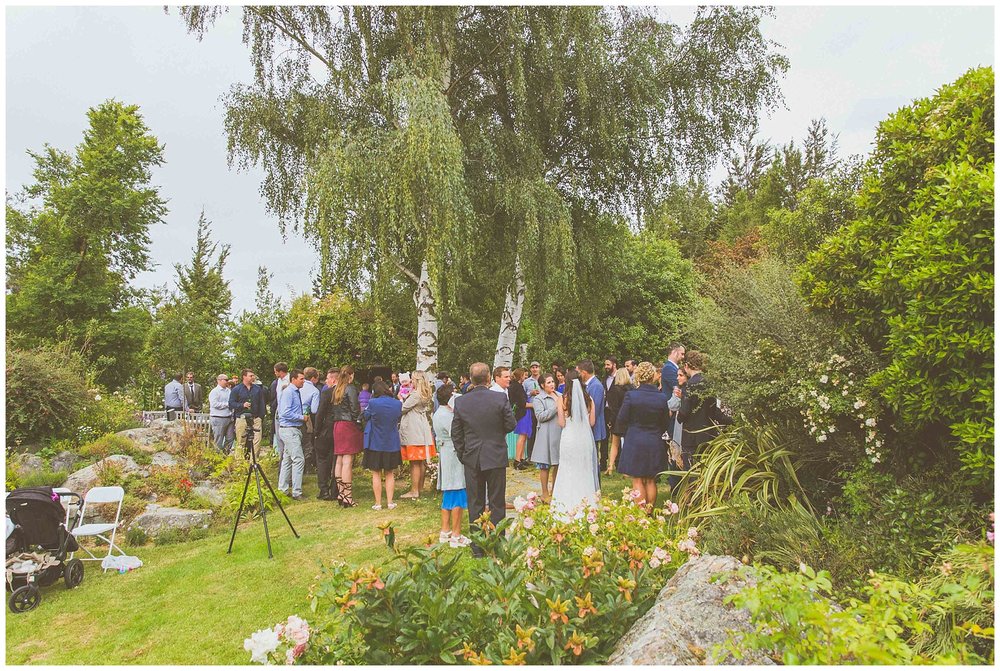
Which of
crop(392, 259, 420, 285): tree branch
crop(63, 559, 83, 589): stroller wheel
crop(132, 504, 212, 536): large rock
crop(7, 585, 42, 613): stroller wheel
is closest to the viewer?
crop(7, 585, 42, 613): stroller wheel

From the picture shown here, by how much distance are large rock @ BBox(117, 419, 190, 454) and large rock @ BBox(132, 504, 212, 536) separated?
3.16 m

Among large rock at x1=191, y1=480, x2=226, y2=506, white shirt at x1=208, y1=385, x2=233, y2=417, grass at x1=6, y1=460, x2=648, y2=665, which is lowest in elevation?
grass at x1=6, y1=460, x2=648, y2=665

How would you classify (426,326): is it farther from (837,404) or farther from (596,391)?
(837,404)

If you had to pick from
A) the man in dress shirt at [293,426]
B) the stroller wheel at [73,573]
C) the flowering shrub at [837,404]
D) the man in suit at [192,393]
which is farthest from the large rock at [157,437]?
the flowering shrub at [837,404]

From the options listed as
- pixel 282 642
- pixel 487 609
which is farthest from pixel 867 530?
pixel 282 642

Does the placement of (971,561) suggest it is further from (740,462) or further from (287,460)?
(287,460)

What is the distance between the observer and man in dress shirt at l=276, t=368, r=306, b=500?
9.35 m

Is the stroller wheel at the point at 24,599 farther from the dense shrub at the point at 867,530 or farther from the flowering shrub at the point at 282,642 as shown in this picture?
the dense shrub at the point at 867,530

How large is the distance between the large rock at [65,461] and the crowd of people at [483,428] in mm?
2366

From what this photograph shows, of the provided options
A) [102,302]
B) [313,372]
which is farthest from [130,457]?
[102,302]

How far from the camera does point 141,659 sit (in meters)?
4.39

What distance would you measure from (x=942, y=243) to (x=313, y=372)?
8703mm

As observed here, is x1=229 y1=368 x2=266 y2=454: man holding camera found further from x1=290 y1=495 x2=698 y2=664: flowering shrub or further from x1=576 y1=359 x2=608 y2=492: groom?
x1=290 y1=495 x2=698 y2=664: flowering shrub

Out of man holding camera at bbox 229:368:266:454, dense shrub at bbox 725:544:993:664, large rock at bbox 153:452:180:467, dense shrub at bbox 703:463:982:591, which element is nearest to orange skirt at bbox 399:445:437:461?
man holding camera at bbox 229:368:266:454
